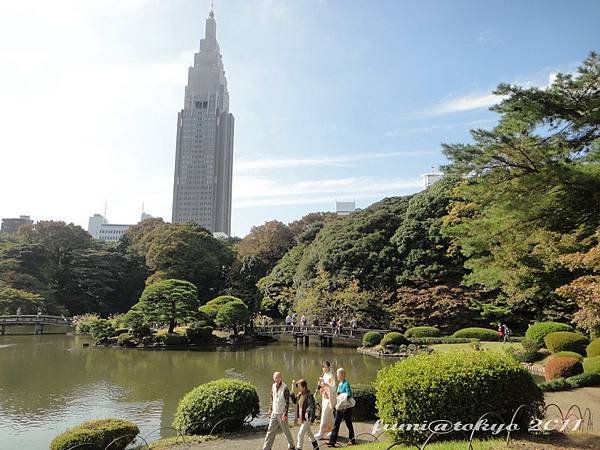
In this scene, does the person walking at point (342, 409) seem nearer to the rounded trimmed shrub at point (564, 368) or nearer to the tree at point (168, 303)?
the rounded trimmed shrub at point (564, 368)

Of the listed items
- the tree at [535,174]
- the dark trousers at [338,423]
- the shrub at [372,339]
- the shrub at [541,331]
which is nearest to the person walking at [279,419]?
the dark trousers at [338,423]

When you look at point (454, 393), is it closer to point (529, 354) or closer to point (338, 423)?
point (338, 423)

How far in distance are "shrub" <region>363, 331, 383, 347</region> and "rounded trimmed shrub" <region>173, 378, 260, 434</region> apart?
1526cm

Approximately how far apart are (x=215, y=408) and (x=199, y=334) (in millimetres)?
17781

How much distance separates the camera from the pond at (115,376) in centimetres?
1055

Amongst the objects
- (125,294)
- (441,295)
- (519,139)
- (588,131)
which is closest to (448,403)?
(519,139)

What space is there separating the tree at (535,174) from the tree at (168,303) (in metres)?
19.2

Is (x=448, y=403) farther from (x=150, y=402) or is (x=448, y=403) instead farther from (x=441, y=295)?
(x=441, y=295)

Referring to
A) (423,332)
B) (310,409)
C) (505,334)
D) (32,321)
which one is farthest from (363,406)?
(32,321)

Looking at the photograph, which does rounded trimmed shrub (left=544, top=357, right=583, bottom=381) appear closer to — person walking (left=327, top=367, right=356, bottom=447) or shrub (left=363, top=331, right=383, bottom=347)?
person walking (left=327, top=367, right=356, bottom=447)

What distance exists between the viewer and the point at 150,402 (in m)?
12.3

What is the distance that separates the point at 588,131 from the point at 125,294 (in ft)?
129

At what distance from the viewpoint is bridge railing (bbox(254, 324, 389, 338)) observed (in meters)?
25.3

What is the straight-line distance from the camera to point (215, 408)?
8422 millimetres
